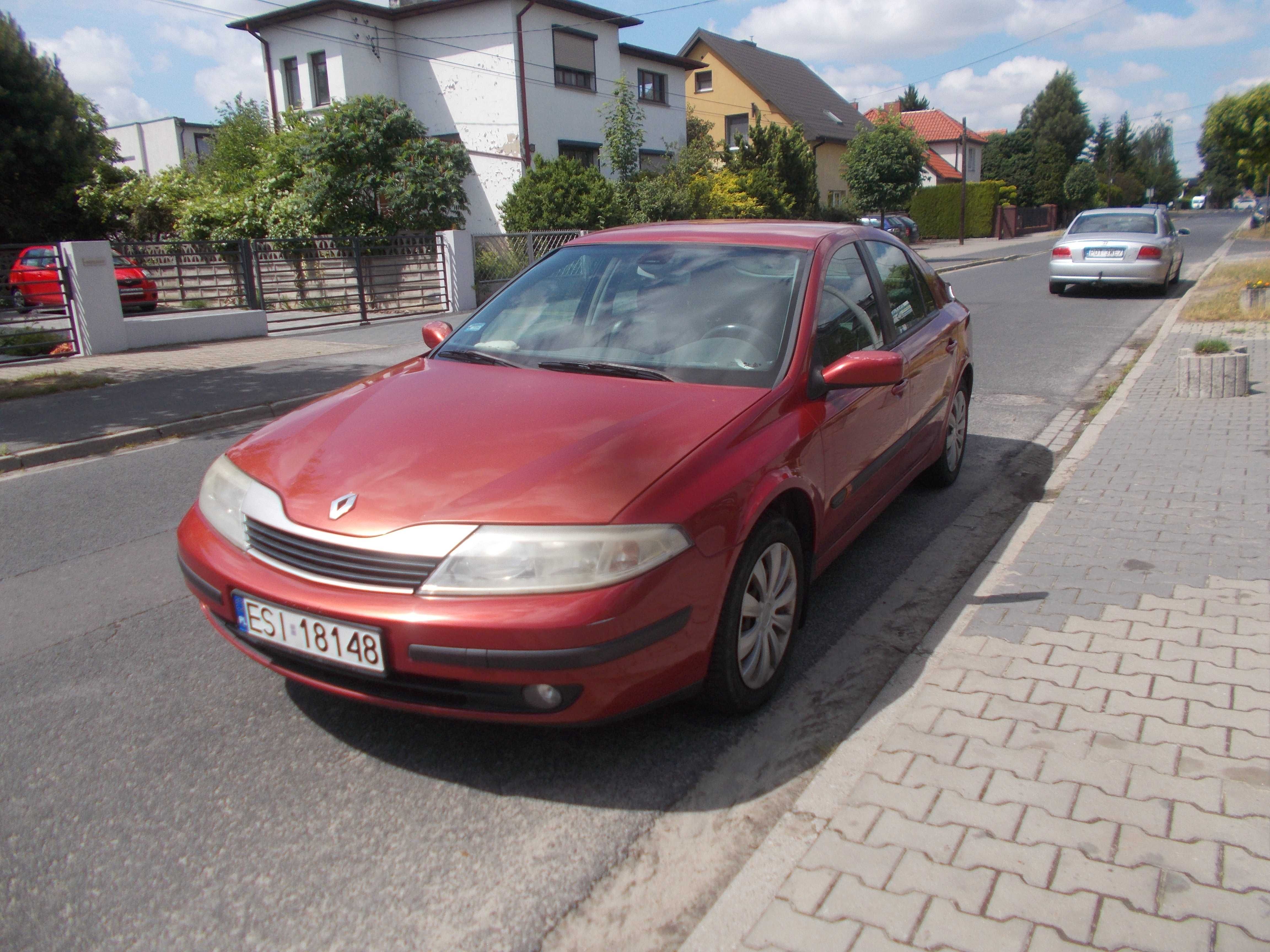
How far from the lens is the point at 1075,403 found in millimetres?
8773

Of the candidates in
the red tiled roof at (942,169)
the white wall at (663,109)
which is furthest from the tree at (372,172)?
the red tiled roof at (942,169)

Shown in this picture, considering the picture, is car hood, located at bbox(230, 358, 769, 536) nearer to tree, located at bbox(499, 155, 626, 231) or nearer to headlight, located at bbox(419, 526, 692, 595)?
headlight, located at bbox(419, 526, 692, 595)

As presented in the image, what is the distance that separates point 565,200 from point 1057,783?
73.8ft

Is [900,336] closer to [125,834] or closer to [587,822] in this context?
[587,822]

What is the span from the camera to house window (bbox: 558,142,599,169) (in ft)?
95.3

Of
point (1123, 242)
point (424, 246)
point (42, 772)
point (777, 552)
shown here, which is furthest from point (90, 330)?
point (1123, 242)

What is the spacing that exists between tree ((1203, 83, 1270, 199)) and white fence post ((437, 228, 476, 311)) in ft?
84.8

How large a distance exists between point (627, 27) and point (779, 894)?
32495 millimetres

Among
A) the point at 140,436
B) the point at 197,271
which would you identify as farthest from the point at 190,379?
the point at 197,271

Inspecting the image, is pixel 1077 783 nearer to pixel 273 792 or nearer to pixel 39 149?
pixel 273 792

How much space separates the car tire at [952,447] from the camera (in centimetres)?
589

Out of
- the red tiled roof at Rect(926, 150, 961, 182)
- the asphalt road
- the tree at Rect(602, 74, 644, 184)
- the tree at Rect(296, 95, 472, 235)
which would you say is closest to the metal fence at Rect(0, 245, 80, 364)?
the tree at Rect(296, 95, 472, 235)

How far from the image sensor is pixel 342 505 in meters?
2.82

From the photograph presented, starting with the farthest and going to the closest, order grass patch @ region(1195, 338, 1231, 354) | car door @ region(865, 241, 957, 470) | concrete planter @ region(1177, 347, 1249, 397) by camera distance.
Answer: grass patch @ region(1195, 338, 1231, 354) → concrete planter @ region(1177, 347, 1249, 397) → car door @ region(865, 241, 957, 470)
